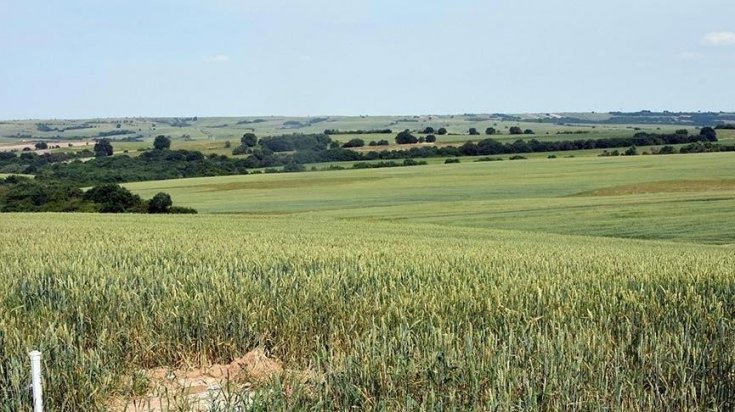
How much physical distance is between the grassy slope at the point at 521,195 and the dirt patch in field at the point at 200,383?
29.9 metres

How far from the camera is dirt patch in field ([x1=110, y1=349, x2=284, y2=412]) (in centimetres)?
612

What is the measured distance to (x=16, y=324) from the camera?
25.6ft

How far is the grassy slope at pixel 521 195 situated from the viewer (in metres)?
39.9

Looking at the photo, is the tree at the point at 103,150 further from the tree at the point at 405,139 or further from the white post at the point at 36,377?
the white post at the point at 36,377

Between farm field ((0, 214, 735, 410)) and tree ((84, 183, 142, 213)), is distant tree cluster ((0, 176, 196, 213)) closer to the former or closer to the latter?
tree ((84, 183, 142, 213))

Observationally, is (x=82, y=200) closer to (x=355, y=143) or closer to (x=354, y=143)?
(x=354, y=143)

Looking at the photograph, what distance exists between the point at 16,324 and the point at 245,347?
2.16m

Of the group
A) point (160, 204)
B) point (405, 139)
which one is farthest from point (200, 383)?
point (405, 139)

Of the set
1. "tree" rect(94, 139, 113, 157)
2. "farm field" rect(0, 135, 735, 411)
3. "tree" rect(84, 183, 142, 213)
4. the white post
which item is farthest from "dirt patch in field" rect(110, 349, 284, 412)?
"tree" rect(94, 139, 113, 157)

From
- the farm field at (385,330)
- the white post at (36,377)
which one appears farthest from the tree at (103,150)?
the white post at (36,377)

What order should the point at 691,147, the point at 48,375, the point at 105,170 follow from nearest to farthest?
the point at 48,375
the point at 691,147
the point at 105,170

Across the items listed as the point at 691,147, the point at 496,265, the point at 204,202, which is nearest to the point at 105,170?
the point at 204,202

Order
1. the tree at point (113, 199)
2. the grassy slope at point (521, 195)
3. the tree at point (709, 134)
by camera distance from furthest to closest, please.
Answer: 1. the tree at point (709, 134)
2. the tree at point (113, 199)
3. the grassy slope at point (521, 195)

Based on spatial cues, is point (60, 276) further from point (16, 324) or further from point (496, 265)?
point (496, 265)
